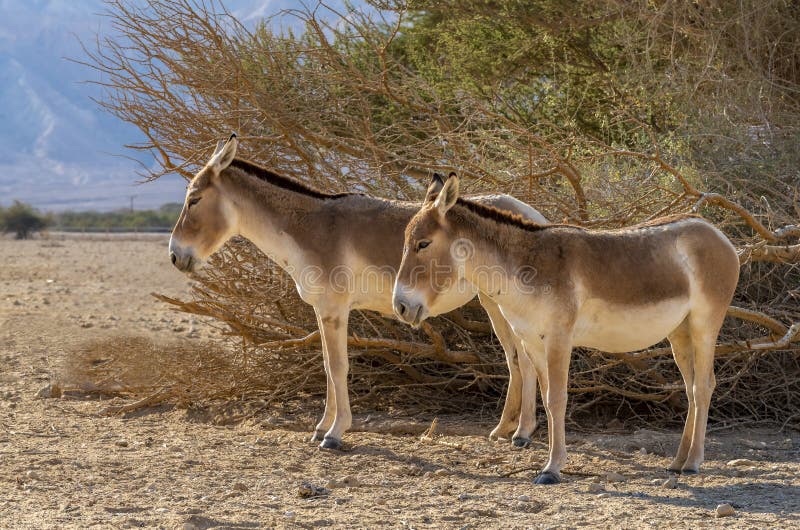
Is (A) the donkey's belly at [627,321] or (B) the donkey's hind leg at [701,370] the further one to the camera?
(B) the donkey's hind leg at [701,370]

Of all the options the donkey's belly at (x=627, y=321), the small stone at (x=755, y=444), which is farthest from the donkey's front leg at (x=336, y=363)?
the small stone at (x=755, y=444)

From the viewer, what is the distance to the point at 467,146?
29.4 feet

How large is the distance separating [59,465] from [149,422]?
190cm

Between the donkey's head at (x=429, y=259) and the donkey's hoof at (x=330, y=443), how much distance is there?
1.60 meters

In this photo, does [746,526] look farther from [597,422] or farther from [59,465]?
[59,465]

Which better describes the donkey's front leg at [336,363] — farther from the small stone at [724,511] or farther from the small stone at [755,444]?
the small stone at [755,444]

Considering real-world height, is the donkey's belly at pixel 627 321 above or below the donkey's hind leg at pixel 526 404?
above

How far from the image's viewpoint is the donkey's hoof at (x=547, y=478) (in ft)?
18.8

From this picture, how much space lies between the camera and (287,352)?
9000 mm

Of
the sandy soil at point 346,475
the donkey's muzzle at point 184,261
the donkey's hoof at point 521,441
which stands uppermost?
the donkey's muzzle at point 184,261

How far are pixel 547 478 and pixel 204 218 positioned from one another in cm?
303

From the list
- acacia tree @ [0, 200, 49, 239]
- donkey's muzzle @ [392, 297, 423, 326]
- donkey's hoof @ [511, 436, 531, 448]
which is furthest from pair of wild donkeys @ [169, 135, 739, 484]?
acacia tree @ [0, 200, 49, 239]

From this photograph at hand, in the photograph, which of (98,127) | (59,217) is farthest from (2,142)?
(59,217)

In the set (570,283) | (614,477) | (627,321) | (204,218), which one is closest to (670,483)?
(614,477)
